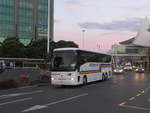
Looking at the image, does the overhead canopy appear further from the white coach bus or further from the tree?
the white coach bus

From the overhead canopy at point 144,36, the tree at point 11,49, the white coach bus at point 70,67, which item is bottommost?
the white coach bus at point 70,67

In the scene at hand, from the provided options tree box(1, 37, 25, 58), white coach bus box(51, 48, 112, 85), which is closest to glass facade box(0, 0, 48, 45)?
tree box(1, 37, 25, 58)

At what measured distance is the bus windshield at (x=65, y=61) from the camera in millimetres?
20938

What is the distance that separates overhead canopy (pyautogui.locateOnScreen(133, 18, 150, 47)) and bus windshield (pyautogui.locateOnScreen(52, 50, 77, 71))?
11219 centimetres

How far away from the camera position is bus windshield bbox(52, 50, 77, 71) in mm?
20938

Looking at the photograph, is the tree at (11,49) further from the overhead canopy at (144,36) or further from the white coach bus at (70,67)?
the overhead canopy at (144,36)

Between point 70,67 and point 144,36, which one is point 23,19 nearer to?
point 144,36

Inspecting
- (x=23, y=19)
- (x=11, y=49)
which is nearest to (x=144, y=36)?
(x=23, y=19)

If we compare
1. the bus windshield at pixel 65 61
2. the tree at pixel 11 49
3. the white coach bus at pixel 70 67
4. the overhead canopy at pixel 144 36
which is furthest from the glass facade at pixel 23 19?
the bus windshield at pixel 65 61

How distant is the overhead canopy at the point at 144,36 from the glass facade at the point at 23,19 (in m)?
50.2

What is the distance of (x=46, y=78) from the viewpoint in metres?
25.5

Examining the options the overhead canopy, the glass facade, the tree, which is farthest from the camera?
the overhead canopy

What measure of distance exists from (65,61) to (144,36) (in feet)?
374

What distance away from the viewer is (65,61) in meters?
21.1
